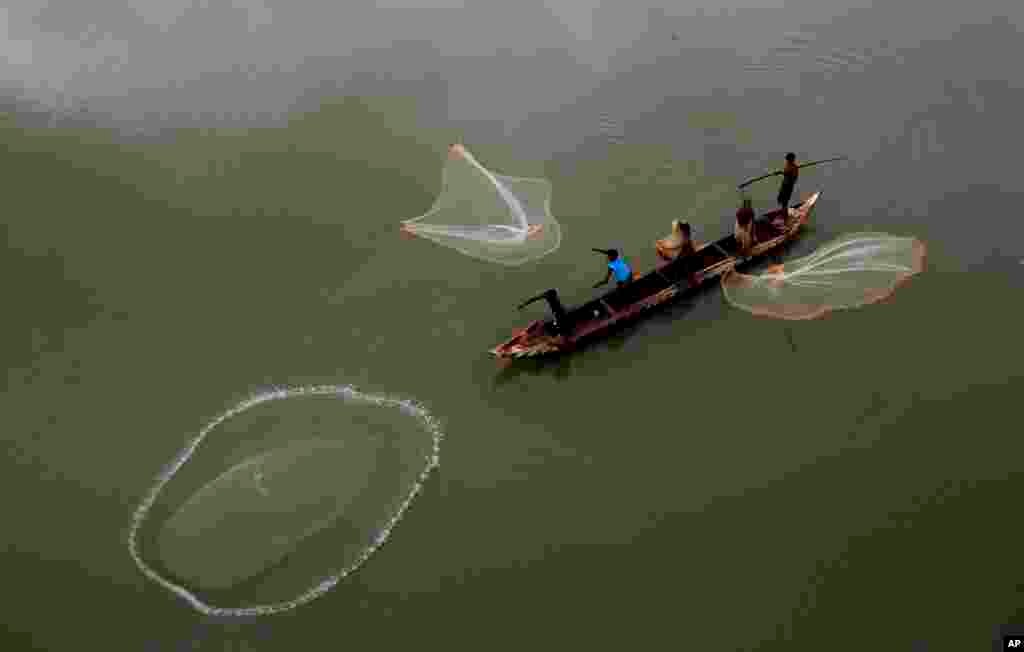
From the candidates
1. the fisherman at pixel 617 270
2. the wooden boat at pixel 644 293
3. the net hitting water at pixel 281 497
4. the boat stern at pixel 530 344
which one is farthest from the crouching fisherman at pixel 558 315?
the net hitting water at pixel 281 497

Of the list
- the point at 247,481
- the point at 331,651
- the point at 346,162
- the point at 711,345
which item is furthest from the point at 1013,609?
the point at 346,162

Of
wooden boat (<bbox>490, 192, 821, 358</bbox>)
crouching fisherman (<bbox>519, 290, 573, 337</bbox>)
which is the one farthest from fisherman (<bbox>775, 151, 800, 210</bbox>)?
crouching fisherman (<bbox>519, 290, 573, 337</bbox>)

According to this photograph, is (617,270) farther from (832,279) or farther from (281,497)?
(281,497)

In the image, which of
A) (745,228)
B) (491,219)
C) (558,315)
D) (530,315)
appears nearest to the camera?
(558,315)

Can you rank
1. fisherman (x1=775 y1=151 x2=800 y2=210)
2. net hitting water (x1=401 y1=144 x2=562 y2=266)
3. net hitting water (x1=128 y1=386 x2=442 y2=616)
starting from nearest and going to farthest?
1. net hitting water (x1=128 y1=386 x2=442 y2=616)
2. fisherman (x1=775 y1=151 x2=800 y2=210)
3. net hitting water (x1=401 y1=144 x2=562 y2=266)

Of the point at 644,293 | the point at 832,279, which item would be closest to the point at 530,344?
the point at 644,293

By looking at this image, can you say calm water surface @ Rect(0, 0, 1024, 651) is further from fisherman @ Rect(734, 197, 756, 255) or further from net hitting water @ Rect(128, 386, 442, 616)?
fisherman @ Rect(734, 197, 756, 255)

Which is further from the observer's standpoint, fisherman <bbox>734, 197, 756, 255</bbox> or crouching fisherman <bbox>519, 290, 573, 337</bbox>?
fisherman <bbox>734, 197, 756, 255</bbox>
